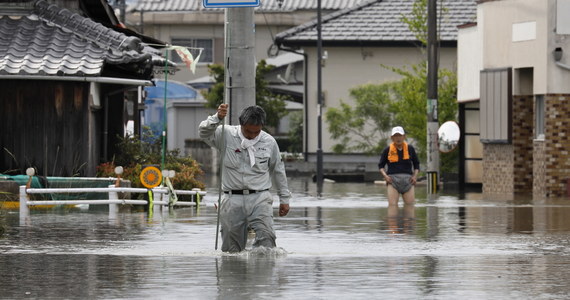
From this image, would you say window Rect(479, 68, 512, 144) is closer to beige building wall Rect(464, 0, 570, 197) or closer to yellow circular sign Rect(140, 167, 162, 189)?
beige building wall Rect(464, 0, 570, 197)

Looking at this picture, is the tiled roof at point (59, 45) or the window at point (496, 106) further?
the window at point (496, 106)

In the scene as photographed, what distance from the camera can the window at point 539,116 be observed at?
110 ft

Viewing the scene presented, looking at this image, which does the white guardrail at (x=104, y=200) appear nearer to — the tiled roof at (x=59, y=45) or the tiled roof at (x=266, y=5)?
the tiled roof at (x=59, y=45)

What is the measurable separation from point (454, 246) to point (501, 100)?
17750mm

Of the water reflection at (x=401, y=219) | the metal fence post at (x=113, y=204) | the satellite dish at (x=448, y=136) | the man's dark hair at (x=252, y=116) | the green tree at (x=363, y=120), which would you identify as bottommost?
the water reflection at (x=401, y=219)

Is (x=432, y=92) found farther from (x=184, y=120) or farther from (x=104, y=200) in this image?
(x=184, y=120)

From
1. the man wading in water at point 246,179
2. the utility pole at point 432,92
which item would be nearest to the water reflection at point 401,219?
the man wading in water at point 246,179

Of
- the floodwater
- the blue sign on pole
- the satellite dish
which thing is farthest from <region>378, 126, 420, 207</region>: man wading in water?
the satellite dish

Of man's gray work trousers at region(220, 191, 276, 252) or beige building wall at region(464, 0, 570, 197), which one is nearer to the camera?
man's gray work trousers at region(220, 191, 276, 252)

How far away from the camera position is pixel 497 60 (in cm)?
3531

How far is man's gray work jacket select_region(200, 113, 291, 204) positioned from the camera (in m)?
15.4

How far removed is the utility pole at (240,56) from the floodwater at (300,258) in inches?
73.9

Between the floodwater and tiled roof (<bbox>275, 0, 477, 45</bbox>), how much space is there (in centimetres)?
3014

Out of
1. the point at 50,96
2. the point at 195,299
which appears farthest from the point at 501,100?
the point at 195,299
